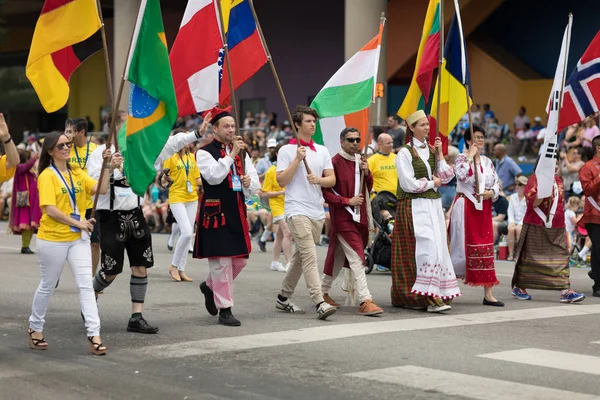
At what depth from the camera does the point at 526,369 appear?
303 inches

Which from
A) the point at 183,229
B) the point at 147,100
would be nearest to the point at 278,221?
the point at 183,229

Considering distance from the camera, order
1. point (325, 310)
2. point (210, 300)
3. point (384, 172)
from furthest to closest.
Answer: point (384, 172)
point (210, 300)
point (325, 310)

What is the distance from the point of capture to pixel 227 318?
9852 millimetres

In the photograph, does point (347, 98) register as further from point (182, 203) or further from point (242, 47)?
point (182, 203)

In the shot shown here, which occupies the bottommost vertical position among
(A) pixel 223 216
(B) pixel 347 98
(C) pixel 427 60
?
(A) pixel 223 216

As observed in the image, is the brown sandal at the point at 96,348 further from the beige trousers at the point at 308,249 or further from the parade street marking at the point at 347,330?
the beige trousers at the point at 308,249

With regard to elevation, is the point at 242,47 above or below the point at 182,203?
above

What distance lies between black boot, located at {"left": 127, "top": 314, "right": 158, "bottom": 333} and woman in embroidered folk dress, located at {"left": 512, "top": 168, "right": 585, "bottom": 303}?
15.2ft

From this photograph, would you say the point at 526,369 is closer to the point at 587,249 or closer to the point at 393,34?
the point at 587,249

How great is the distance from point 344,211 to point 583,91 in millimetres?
3406

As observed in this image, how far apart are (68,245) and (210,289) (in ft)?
6.92

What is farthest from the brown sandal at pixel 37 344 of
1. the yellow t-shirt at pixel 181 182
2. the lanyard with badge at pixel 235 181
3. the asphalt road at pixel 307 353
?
the yellow t-shirt at pixel 181 182

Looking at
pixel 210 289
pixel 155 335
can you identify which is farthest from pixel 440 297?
pixel 155 335

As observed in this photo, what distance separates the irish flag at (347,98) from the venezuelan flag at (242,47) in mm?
821
